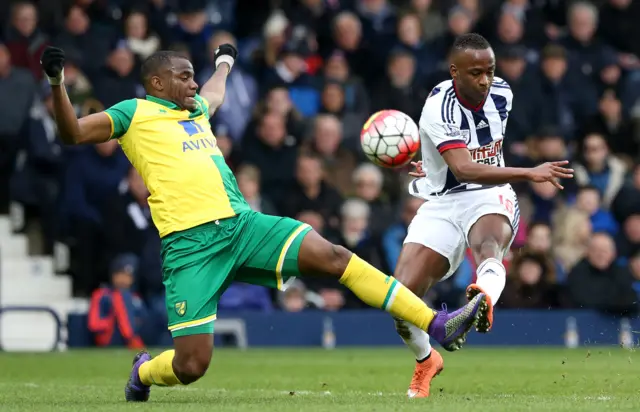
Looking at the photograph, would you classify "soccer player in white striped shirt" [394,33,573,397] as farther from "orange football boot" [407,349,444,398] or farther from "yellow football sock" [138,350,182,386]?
"yellow football sock" [138,350,182,386]

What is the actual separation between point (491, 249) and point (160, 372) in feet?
7.81

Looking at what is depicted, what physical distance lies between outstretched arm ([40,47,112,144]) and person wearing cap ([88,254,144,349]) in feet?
23.3

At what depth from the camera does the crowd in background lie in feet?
→ 53.7

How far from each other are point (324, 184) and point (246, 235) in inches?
323

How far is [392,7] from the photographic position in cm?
2047

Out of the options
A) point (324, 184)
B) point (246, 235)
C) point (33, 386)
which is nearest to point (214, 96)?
point (246, 235)

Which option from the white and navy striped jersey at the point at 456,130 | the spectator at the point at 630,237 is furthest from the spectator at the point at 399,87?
the white and navy striped jersey at the point at 456,130

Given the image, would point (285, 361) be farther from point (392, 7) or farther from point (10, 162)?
point (392, 7)

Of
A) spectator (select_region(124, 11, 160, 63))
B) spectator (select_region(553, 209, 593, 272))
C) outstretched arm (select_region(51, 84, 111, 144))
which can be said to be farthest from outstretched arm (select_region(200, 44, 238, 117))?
spectator (select_region(553, 209, 593, 272))

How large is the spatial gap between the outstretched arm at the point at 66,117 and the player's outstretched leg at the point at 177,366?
139 cm

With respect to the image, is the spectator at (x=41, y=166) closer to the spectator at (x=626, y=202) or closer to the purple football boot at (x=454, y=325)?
the spectator at (x=626, y=202)

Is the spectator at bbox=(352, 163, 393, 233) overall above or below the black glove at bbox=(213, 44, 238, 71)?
below

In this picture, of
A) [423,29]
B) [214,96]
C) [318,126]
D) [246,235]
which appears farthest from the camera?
[423,29]

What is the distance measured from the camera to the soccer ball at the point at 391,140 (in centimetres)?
1005
